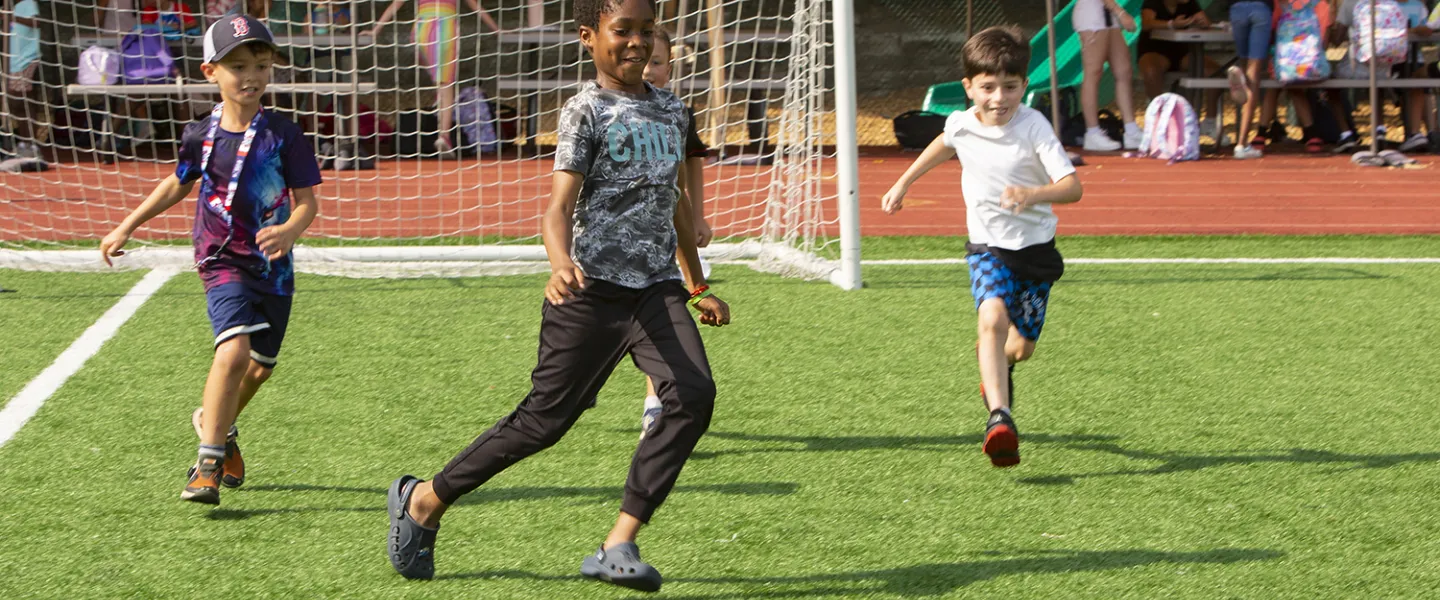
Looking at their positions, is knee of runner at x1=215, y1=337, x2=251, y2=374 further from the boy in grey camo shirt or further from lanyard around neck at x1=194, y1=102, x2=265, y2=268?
the boy in grey camo shirt

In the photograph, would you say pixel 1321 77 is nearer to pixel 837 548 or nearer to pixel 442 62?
pixel 442 62

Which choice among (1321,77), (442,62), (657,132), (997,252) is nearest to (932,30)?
(1321,77)

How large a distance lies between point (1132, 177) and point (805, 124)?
12.6 ft

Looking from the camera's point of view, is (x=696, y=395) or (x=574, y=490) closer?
(x=696, y=395)

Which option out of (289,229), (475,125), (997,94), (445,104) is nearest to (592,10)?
(289,229)

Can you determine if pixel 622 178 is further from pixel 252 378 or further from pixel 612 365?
pixel 252 378

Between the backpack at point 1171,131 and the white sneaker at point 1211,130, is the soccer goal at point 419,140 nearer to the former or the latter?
the backpack at point 1171,131

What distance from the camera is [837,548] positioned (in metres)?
3.93

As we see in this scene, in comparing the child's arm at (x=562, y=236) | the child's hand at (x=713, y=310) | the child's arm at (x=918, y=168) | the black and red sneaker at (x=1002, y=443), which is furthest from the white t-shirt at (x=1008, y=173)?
the child's arm at (x=562, y=236)

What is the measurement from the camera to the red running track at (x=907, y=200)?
9.73 metres

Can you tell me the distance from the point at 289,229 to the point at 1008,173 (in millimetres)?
2066

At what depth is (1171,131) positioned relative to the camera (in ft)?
41.2

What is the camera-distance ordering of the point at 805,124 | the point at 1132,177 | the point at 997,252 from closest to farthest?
the point at 997,252 < the point at 805,124 < the point at 1132,177

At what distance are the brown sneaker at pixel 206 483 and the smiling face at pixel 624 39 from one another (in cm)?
159
